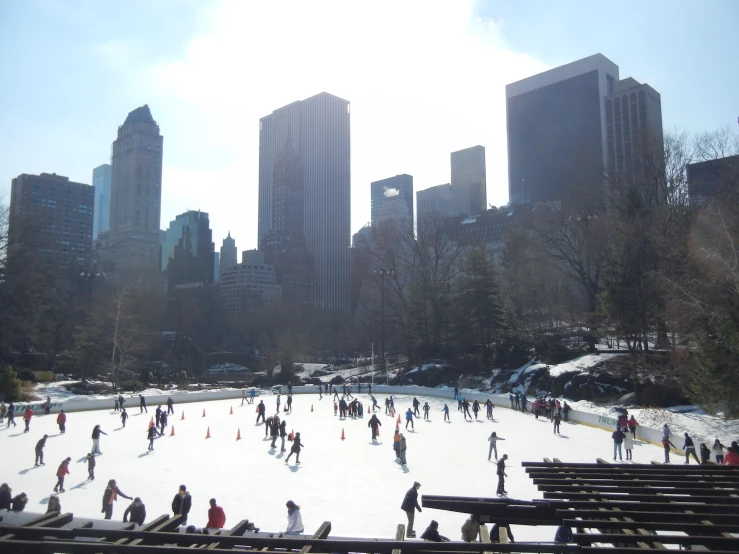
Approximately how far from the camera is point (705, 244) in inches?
1155

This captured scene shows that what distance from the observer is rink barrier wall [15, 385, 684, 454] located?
26609 mm

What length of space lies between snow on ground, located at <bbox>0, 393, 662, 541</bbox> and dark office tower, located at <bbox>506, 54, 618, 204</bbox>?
126 m

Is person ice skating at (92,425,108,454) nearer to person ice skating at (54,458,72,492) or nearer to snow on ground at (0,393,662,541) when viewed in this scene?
snow on ground at (0,393,662,541)

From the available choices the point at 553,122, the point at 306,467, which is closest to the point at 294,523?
the point at 306,467

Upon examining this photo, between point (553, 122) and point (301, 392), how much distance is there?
136 metres

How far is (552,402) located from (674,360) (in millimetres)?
6152

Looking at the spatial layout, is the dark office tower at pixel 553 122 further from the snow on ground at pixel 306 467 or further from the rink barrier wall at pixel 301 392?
the snow on ground at pixel 306 467

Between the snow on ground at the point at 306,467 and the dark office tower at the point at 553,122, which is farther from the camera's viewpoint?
the dark office tower at the point at 553,122

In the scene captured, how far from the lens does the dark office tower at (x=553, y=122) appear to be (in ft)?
499

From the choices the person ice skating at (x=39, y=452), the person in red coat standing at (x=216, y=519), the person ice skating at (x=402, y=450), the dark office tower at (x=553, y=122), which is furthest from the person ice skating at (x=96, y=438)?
the dark office tower at (x=553, y=122)

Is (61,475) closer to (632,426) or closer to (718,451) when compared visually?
(718,451)

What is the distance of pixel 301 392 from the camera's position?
177 feet

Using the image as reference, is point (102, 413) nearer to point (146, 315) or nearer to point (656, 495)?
point (656, 495)

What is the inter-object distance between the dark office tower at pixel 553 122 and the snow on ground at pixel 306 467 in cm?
12574
